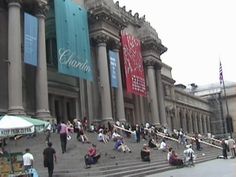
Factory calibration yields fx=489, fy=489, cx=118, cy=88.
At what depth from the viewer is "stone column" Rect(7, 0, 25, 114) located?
3019 centimetres

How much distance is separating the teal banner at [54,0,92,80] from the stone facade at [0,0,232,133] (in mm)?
1283

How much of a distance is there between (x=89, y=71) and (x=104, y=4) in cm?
656

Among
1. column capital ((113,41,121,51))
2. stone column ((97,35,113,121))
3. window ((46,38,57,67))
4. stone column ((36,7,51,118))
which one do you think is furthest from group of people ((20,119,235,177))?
column capital ((113,41,121,51))

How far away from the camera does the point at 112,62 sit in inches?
1687

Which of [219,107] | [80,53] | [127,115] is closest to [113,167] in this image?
[80,53]

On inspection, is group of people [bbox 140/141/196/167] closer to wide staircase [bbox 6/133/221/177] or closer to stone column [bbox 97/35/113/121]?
wide staircase [bbox 6/133/221/177]

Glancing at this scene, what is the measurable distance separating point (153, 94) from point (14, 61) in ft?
77.3

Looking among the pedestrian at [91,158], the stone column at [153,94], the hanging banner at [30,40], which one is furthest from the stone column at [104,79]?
the pedestrian at [91,158]

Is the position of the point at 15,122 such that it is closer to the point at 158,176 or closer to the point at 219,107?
the point at 158,176

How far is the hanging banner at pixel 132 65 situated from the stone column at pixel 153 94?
412cm

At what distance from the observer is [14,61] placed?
30.4 m

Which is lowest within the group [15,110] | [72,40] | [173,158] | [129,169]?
[129,169]

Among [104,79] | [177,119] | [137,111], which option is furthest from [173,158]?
[177,119]

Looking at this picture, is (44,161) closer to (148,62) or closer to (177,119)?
(148,62)
